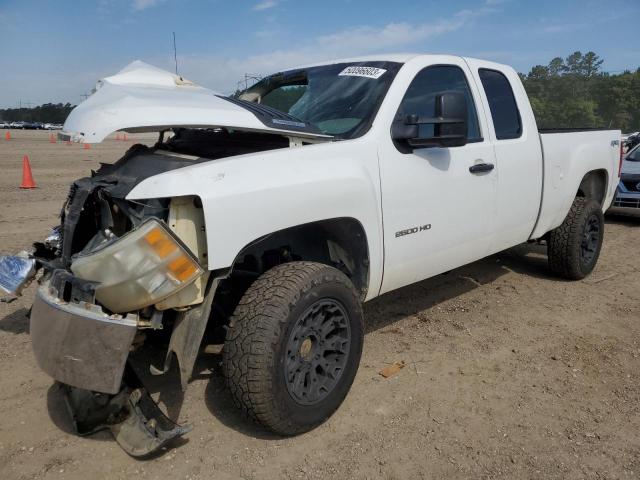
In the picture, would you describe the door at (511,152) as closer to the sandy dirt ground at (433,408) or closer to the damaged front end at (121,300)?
the sandy dirt ground at (433,408)

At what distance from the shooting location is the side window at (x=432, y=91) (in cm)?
336

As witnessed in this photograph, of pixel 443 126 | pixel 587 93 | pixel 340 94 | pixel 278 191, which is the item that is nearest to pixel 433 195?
pixel 443 126

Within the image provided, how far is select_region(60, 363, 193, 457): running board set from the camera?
2426mm

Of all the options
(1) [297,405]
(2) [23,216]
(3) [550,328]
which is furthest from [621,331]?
(2) [23,216]

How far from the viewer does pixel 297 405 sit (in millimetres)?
2619

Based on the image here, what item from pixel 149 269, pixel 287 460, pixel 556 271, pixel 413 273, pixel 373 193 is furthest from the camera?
pixel 556 271

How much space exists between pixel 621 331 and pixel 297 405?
2839 mm

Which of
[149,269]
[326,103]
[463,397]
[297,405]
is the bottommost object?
→ [463,397]

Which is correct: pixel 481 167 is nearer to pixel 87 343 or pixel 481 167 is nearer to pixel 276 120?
pixel 276 120

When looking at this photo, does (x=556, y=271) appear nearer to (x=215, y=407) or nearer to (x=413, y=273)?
(x=413, y=273)

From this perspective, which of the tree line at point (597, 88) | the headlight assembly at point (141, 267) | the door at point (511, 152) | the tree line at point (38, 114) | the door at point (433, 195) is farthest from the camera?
the tree line at point (38, 114)

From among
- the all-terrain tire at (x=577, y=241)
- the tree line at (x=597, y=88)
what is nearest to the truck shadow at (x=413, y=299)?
the all-terrain tire at (x=577, y=241)

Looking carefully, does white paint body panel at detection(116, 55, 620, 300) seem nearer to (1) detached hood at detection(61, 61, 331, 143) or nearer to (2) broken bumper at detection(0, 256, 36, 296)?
(1) detached hood at detection(61, 61, 331, 143)

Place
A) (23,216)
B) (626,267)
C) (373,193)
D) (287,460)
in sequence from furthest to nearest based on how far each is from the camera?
(23,216), (626,267), (373,193), (287,460)
